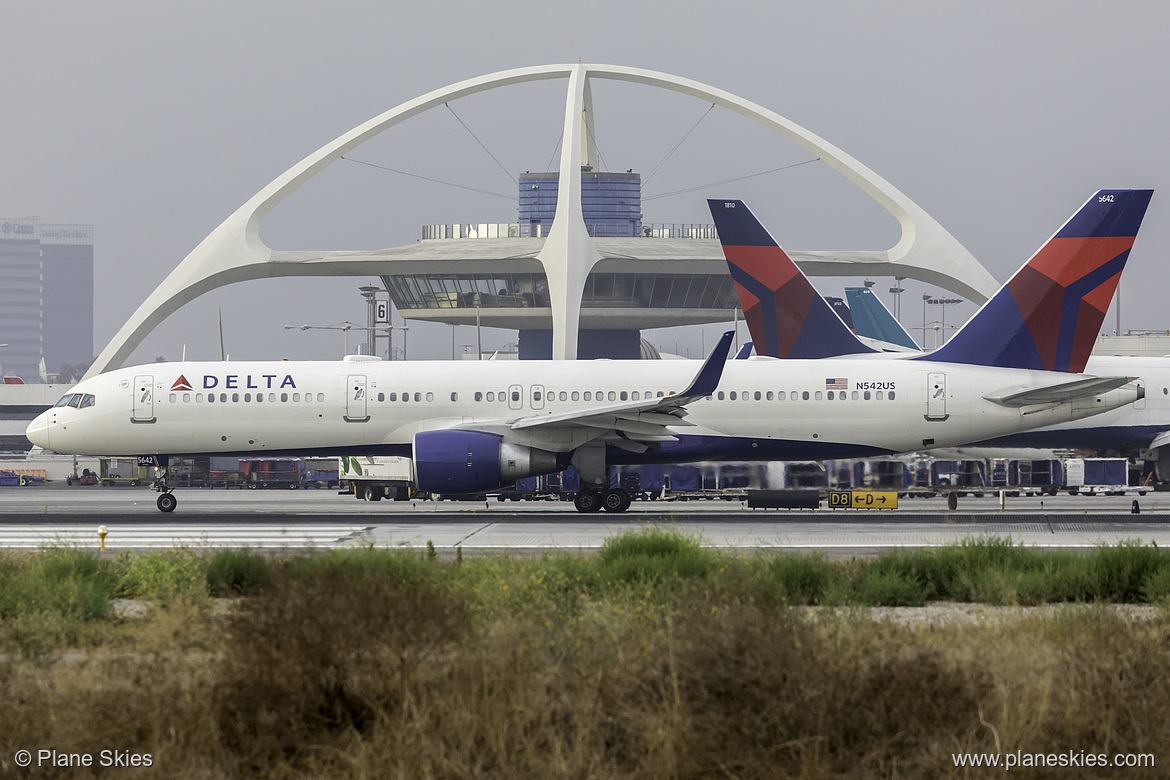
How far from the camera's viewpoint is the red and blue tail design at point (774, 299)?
33438 millimetres

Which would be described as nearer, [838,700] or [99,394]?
[838,700]

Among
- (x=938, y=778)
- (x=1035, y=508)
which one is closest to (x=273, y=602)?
(x=938, y=778)

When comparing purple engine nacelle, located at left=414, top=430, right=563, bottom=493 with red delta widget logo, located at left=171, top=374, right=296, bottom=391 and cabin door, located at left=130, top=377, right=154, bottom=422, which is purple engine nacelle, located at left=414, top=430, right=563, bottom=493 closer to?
red delta widget logo, located at left=171, top=374, right=296, bottom=391

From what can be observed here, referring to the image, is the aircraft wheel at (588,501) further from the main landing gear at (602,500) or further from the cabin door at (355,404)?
the cabin door at (355,404)

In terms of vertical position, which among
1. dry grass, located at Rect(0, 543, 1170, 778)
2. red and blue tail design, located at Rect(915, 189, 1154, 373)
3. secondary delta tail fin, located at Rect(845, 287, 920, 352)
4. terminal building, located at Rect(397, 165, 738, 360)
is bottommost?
dry grass, located at Rect(0, 543, 1170, 778)

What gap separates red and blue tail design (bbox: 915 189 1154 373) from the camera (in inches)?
1148

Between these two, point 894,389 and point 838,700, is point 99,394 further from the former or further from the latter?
point 838,700

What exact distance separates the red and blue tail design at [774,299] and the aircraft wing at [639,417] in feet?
23.0

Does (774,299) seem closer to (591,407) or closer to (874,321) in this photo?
(591,407)

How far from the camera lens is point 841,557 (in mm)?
17484

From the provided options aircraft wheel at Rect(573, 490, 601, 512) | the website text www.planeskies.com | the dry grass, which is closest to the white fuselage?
aircraft wheel at Rect(573, 490, 601, 512)

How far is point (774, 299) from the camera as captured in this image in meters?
35.2

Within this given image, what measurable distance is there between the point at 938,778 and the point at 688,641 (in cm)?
182

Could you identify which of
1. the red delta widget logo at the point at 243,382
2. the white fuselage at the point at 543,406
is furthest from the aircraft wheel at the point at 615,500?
the red delta widget logo at the point at 243,382
